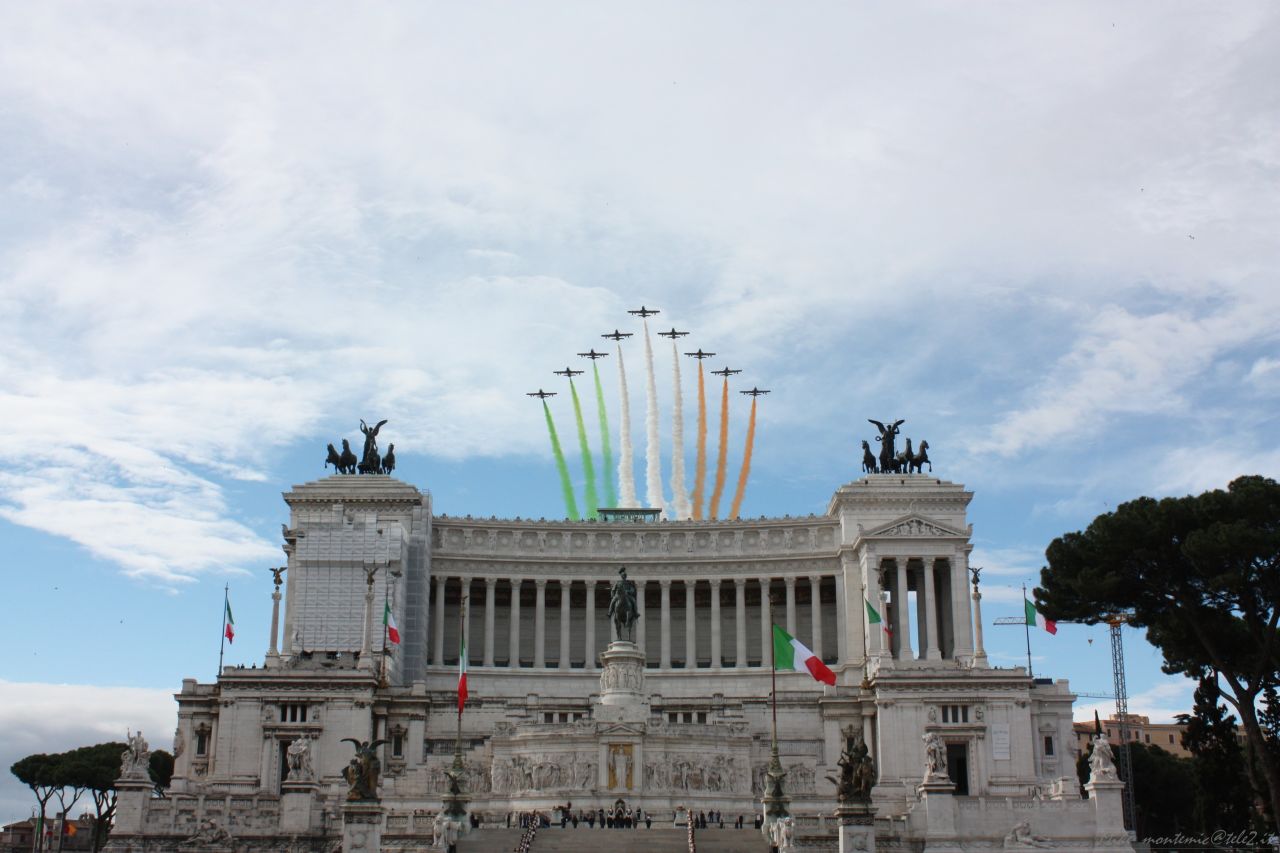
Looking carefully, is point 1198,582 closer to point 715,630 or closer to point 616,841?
point 616,841

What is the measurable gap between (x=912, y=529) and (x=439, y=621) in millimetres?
34561

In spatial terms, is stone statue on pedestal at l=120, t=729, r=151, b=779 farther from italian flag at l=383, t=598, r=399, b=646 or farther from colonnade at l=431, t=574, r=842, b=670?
colonnade at l=431, t=574, r=842, b=670

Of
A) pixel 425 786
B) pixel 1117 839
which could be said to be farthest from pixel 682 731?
pixel 1117 839

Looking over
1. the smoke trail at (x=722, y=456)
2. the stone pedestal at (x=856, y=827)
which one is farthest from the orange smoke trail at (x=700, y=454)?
the stone pedestal at (x=856, y=827)

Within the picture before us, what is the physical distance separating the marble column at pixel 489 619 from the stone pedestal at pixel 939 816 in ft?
158

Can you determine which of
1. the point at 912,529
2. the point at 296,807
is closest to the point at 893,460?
the point at 912,529

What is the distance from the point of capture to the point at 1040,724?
9050 cm

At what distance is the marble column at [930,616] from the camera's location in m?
100

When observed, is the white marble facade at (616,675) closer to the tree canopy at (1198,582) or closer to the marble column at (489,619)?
the marble column at (489,619)

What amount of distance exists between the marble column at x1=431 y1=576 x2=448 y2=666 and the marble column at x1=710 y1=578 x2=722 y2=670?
19.7 meters

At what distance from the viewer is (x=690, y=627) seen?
360 ft

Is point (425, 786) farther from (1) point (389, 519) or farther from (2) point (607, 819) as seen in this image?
(1) point (389, 519)

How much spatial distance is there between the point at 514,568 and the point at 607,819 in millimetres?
38106

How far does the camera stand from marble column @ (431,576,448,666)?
355ft
